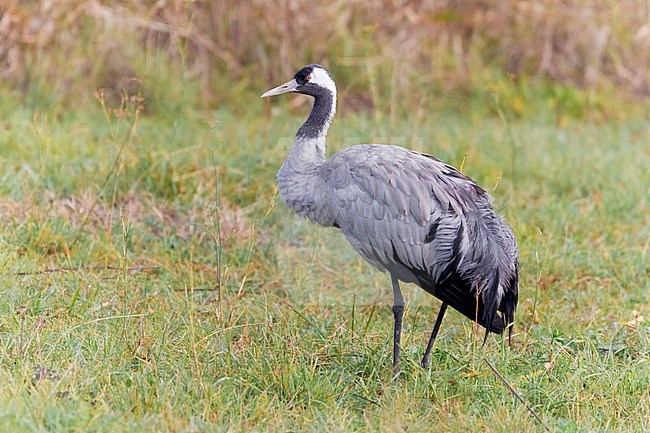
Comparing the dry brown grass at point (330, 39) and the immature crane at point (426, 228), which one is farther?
the dry brown grass at point (330, 39)

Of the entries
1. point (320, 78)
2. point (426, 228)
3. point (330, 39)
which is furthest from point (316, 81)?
point (330, 39)

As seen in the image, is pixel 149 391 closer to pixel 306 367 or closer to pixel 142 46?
pixel 306 367

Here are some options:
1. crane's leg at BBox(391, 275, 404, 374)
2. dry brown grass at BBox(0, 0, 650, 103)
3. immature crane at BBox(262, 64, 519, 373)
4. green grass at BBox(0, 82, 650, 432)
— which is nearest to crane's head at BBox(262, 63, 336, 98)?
immature crane at BBox(262, 64, 519, 373)

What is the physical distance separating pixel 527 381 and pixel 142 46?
5.05 meters

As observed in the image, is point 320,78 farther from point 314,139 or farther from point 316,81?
point 314,139

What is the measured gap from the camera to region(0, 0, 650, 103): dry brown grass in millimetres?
→ 7562

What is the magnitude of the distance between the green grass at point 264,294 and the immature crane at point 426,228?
9.9 inches

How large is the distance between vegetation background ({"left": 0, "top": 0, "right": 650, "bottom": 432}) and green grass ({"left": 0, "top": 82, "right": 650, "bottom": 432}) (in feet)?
0.06

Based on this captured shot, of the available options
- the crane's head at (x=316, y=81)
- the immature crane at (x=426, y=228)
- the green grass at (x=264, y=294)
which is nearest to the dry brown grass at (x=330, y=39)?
the green grass at (x=264, y=294)

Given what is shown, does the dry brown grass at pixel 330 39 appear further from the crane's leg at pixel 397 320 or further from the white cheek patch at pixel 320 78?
the crane's leg at pixel 397 320

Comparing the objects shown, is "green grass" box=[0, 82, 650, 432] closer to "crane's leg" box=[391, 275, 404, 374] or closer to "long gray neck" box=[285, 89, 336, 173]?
"crane's leg" box=[391, 275, 404, 374]

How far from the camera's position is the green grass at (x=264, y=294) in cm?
374

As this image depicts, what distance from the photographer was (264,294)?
4.87 meters

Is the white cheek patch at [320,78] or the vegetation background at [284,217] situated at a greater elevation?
the white cheek patch at [320,78]
